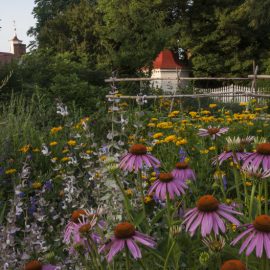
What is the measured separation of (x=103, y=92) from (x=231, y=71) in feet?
59.9

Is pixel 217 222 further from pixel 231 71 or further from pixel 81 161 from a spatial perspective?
pixel 231 71

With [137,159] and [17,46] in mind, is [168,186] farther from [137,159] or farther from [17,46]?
[17,46]

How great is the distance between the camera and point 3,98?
8.73 metres

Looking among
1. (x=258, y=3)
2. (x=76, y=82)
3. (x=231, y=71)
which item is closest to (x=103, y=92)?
(x=76, y=82)

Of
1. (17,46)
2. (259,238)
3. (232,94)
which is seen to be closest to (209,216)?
(259,238)

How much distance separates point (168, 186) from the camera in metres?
1.36

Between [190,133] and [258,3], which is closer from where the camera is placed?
[190,133]

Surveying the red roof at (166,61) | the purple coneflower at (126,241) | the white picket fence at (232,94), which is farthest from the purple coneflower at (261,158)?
the red roof at (166,61)

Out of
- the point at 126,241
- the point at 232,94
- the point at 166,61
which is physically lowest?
the point at 232,94

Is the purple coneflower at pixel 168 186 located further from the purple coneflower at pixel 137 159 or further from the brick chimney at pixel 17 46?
the brick chimney at pixel 17 46

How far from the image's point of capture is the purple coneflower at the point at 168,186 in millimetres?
1340

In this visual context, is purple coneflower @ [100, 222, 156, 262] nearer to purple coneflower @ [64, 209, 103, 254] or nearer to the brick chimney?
purple coneflower @ [64, 209, 103, 254]

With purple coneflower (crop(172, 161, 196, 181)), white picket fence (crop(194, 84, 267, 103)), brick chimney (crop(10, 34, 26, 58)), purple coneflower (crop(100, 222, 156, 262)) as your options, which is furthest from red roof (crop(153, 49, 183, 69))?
purple coneflower (crop(100, 222, 156, 262))

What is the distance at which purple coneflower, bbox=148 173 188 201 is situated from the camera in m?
1.34
